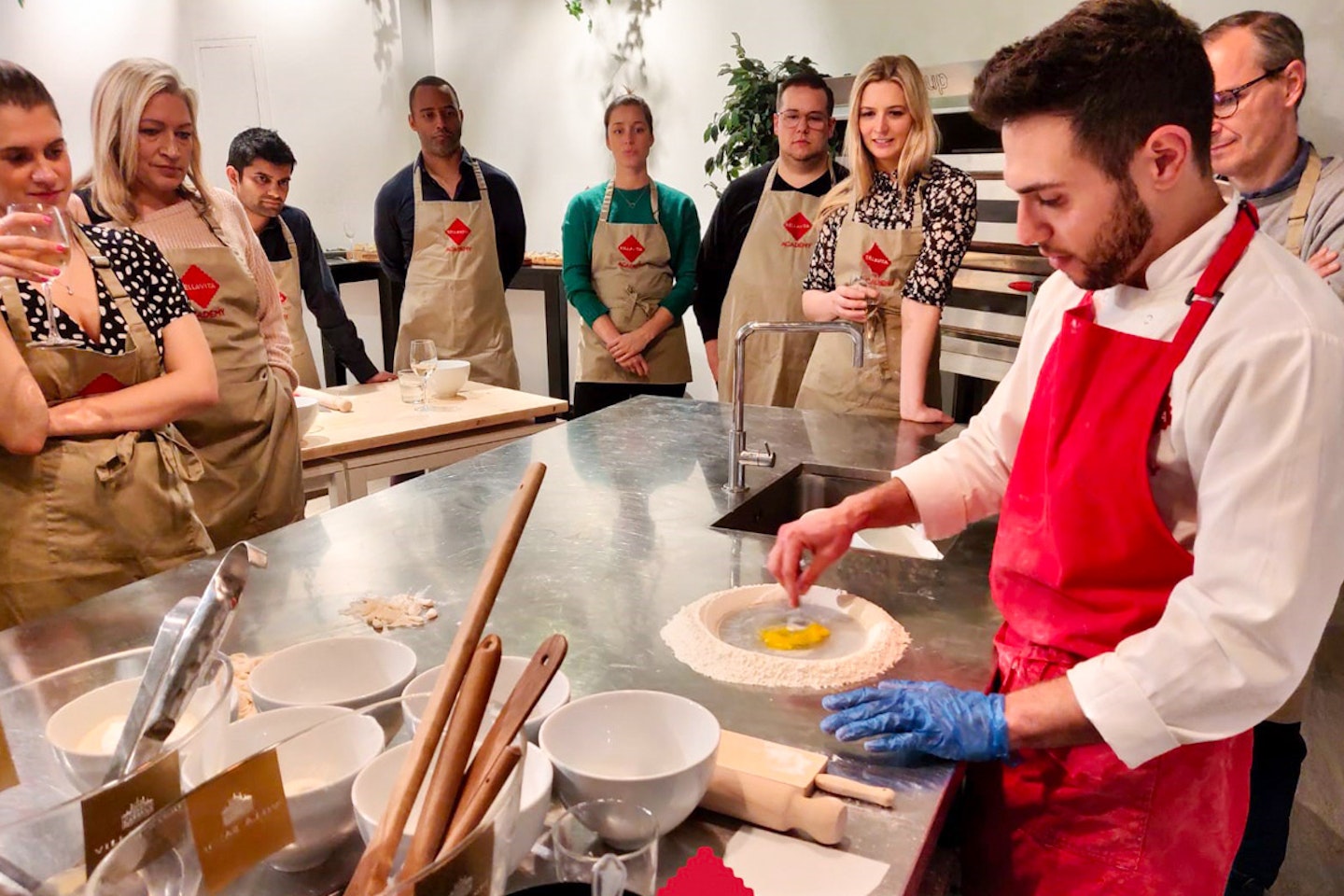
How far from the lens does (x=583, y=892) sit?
2.59ft

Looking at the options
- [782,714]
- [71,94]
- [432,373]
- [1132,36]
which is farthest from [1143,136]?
[71,94]

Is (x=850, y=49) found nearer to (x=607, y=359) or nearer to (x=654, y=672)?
(x=607, y=359)

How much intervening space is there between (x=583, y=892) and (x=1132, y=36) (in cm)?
103

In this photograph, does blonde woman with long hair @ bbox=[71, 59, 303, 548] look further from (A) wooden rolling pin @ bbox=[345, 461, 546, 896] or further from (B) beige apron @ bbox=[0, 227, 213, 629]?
(A) wooden rolling pin @ bbox=[345, 461, 546, 896]

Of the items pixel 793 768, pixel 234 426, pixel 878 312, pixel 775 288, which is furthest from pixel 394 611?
pixel 775 288

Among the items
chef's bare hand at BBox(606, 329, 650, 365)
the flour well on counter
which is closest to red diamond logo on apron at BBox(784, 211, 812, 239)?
chef's bare hand at BBox(606, 329, 650, 365)

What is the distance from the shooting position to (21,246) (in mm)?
1690

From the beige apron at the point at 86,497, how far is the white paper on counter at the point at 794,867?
1462 millimetres

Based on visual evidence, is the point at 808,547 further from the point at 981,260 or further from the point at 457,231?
the point at 457,231

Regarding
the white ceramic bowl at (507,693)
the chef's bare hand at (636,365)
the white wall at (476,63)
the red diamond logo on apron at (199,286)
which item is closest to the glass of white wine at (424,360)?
the red diamond logo on apron at (199,286)

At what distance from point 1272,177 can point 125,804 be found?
2.64 meters

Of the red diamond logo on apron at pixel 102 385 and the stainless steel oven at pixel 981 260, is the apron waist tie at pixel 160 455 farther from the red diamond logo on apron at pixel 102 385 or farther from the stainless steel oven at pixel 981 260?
the stainless steel oven at pixel 981 260

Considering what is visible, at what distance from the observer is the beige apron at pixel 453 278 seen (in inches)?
162

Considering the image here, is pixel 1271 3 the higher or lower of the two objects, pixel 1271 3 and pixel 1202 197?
the higher
